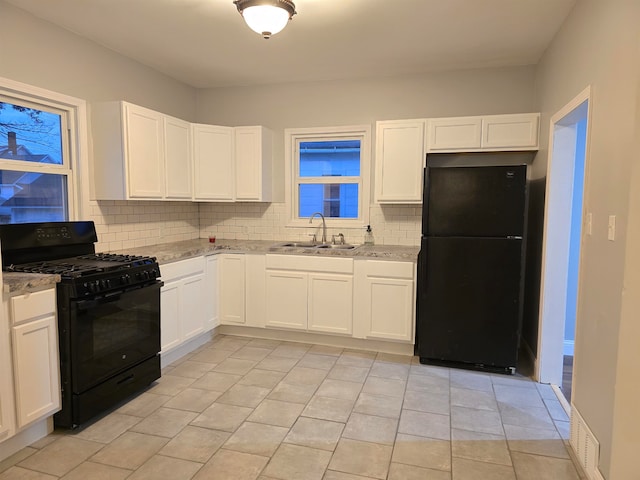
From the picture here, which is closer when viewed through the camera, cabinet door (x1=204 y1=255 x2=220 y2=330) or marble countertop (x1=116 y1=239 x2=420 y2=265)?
marble countertop (x1=116 y1=239 x2=420 y2=265)

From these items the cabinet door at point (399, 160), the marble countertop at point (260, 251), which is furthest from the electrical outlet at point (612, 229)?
the cabinet door at point (399, 160)

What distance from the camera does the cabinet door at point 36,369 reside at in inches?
82.4

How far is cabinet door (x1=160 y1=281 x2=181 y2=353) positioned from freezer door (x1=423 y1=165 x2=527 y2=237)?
2084mm

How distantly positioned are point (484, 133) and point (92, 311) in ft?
10.6

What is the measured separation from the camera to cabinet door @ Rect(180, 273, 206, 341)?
3445 mm

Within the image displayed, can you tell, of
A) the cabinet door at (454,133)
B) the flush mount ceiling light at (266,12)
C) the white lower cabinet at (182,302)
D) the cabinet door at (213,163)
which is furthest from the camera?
the cabinet door at (213,163)

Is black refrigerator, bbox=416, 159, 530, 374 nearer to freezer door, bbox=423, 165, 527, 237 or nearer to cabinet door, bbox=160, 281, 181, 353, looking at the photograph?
freezer door, bbox=423, 165, 527, 237

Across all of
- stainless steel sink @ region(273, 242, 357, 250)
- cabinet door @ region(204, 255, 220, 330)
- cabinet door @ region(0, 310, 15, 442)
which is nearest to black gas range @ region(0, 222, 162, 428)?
cabinet door @ region(0, 310, 15, 442)

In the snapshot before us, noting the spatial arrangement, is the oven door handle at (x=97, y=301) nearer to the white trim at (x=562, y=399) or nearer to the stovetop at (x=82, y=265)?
Answer: the stovetop at (x=82, y=265)

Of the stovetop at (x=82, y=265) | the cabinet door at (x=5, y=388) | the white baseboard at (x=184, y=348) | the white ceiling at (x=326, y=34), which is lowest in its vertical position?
the white baseboard at (x=184, y=348)

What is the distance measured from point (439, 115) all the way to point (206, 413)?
126 inches

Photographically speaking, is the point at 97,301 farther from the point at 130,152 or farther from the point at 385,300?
the point at 385,300

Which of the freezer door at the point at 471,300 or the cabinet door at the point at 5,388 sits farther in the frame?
the freezer door at the point at 471,300

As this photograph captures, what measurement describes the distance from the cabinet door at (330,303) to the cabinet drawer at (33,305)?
2046mm
